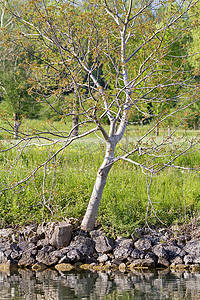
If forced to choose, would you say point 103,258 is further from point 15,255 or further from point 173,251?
point 15,255

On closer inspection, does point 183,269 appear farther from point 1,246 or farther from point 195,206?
point 1,246

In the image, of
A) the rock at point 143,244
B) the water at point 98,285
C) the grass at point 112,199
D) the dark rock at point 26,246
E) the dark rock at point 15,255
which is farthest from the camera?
the grass at point 112,199

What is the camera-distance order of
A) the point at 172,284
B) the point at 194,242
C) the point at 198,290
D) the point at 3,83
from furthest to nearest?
the point at 3,83
the point at 194,242
the point at 172,284
the point at 198,290

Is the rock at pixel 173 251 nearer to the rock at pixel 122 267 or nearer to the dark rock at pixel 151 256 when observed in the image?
the dark rock at pixel 151 256

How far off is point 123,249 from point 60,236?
117 cm

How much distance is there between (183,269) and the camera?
254 inches

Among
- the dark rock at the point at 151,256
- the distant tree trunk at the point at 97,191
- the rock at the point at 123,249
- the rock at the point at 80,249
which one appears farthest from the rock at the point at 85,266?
the dark rock at the point at 151,256

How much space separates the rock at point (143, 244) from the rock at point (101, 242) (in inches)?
18.5

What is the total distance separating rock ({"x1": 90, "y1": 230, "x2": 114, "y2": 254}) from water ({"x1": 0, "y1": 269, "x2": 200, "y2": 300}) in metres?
0.70

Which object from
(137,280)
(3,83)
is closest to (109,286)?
(137,280)

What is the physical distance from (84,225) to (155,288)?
237 cm

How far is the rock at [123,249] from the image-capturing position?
6.76 meters

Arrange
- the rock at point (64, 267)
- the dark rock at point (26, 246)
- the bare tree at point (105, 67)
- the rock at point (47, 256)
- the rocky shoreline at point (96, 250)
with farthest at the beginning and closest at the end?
the dark rock at point (26, 246) < the rock at point (47, 256) < the rocky shoreline at point (96, 250) < the rock at point (64, 267) < the bare tree at point (105, 67)

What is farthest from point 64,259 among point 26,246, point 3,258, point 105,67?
point 105,67
